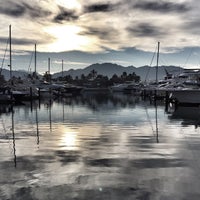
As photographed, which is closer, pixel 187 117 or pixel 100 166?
pixel 100 166

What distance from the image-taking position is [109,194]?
10.8 m

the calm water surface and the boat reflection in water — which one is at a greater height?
the calm water surface

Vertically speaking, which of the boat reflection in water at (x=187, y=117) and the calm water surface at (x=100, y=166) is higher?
the calm water surface at (x=100, y=166)

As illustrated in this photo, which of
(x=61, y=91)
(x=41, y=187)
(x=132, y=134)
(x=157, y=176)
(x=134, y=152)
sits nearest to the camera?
(x=41, y=187)

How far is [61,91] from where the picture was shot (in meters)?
112

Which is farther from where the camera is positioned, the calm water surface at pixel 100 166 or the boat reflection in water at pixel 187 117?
the boat reflection in water at pixel 187 117

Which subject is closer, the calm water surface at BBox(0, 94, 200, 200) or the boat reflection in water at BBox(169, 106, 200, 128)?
the calm water surface at BBox(0, 94, 200, 200)

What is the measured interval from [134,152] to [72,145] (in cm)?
380

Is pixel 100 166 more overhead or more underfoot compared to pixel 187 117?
more overhead

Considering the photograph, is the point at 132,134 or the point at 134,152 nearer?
the point at 134,152

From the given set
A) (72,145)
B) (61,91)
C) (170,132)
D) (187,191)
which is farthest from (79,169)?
(61,91)

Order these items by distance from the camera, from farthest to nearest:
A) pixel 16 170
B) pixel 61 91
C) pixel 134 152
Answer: pixel 61 91 < pixel 134 152 < pixel 16 170

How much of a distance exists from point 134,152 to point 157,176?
4.62 meters

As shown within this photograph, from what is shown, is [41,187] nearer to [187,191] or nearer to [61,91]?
[187,191]
